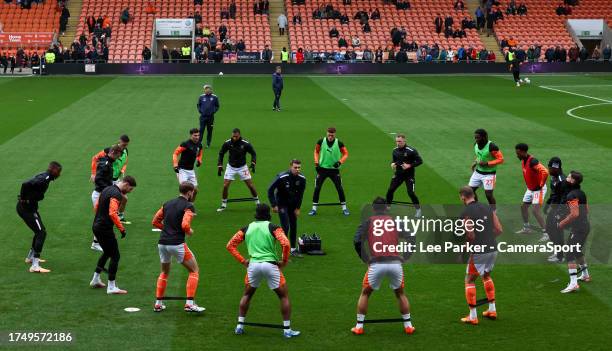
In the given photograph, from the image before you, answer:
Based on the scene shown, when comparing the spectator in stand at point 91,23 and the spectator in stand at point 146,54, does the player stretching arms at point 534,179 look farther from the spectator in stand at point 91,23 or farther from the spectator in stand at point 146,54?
the spectator in stand at point 91,23

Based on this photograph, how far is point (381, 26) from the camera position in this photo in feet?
236

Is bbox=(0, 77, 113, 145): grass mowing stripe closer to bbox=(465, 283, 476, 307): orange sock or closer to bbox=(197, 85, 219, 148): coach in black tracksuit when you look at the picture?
bbox=(197, 85, 219, 148): coach in black tracksuit

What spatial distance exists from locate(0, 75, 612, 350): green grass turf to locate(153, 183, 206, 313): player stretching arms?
385 millimetres

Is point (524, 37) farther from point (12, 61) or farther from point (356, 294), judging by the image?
point (356, 294)

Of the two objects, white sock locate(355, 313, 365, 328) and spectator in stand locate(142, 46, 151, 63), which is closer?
white sock locate(355, 313, 365, 328)

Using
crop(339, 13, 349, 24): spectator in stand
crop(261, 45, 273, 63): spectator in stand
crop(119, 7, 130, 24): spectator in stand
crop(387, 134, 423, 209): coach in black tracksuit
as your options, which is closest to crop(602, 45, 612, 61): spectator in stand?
crop(339, 13, 349, 24): spectator in stand

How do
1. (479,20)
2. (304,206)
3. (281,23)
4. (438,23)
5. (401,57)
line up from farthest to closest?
(479,20)
(438,23)
(281,23)
(401,57)
(304,206)

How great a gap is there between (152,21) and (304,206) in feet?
168

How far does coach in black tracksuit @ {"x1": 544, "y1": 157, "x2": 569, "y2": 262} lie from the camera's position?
16.6m

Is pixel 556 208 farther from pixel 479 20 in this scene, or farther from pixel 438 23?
pixel 479 20

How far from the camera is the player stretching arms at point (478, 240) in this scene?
14.1m

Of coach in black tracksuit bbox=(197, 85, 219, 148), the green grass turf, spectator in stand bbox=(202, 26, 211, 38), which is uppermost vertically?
spectator in stand bbox=(202, 26, 211, 38)

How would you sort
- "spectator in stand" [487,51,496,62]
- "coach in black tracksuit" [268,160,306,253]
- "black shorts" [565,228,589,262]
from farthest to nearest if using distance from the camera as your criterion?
"spectator in stand" [487,51,496,62]
"coach in black tracksuit" [268,160,306,253]
"black shorts" [565,228,589,262]

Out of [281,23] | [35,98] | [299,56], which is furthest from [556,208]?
[281,23]
